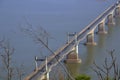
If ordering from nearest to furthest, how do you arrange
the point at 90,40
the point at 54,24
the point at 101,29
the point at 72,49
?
the point at 72,49 < the point at 90,40 < the point at 54,24 < the point at 101,29

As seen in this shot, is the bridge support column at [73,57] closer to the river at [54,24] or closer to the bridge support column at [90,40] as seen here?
the river at [54,24]

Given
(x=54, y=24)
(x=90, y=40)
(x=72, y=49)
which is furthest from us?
(x=54, y=24)

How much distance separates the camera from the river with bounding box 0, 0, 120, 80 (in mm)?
7445

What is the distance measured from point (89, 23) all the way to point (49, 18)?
121 centimetres

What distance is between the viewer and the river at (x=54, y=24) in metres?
7.45

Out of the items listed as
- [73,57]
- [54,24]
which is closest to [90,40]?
[54,24]

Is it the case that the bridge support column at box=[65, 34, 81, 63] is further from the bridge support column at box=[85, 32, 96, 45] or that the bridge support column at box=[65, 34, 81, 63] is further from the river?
the bridge support column at box=[85, 32, 96, 45]

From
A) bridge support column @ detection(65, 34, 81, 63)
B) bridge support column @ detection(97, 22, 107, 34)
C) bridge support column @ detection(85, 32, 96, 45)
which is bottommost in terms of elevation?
bridge support column @ detection(65, 34, 81, 63)

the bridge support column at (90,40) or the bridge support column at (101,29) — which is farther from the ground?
the bridge support column at (101,29)

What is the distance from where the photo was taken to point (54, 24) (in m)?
9.77

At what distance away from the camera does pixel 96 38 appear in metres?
10.3

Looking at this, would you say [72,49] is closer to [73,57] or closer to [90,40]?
[73,57]

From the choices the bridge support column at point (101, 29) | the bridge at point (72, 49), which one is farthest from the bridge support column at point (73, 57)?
the bridge support column at point (101, 29)

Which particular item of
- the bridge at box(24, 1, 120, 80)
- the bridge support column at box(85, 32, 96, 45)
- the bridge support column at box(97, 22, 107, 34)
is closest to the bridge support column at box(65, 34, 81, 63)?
the bridge at box(24, 1, 120, 80)
